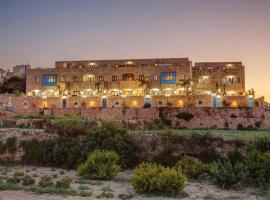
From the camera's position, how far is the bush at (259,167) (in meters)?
19.8

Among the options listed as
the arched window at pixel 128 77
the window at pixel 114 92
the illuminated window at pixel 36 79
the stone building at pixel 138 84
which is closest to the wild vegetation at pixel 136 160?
the stone building at pixel 138 84

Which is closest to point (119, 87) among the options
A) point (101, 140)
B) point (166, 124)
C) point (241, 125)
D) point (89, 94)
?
point (89, 94)

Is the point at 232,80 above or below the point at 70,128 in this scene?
above

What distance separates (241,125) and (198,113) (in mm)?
4839

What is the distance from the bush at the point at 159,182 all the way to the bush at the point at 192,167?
4.41m

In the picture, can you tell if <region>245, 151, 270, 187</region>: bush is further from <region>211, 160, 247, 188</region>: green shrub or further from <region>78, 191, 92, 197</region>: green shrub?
<region>78, 191, 92, 197</region>: green shrub

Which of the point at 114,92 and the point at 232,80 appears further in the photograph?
the point at 114,92

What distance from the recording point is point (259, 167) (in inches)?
803

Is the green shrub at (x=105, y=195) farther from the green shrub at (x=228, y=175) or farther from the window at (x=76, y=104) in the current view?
the window at (x=76, y=104)

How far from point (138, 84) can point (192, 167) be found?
1526 inches

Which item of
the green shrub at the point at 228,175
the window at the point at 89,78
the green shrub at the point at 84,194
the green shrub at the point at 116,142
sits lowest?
the green shrub at the point at 84,194

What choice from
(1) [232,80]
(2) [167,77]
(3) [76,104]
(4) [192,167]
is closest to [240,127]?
(4) [192,167]

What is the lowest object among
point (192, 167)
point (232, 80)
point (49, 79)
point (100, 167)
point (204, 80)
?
point (192, 167)

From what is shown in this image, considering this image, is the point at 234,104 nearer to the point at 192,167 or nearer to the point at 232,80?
the point at 232,80
